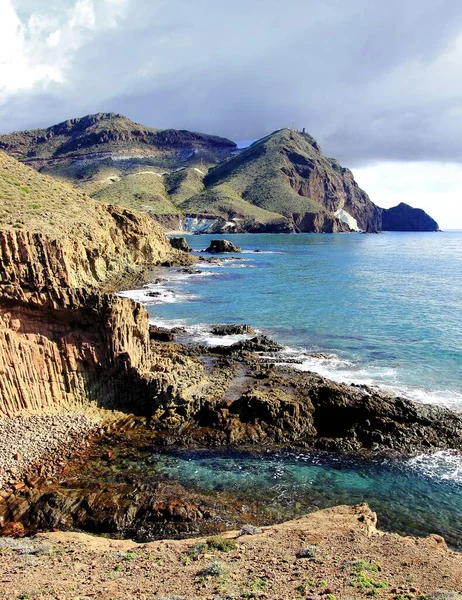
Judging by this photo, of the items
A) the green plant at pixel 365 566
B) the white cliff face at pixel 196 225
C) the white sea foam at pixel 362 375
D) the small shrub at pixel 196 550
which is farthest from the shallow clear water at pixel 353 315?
the white cliff face at pixel 196 225

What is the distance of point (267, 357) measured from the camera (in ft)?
98.5

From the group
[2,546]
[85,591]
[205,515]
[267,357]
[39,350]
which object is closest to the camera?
[85,591]

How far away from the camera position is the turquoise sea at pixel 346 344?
16047mm

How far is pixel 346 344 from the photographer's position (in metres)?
34.1

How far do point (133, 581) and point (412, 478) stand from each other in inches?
449

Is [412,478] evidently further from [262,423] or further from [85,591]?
[85,591]

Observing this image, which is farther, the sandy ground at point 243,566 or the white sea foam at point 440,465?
the white sea foam at point 440,465

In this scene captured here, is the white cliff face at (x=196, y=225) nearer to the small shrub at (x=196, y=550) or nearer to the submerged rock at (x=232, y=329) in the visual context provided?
the submerged rock at (x=232, y=329)

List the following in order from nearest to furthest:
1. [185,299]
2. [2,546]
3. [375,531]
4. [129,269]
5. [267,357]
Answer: [2,546] → [375,531] → [267,357] → [185,299] → [129,269]

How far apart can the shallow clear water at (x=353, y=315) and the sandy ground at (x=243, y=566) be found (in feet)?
44.7

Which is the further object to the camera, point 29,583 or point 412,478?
point 412,478

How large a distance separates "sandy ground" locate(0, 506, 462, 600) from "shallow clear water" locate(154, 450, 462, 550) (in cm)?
205

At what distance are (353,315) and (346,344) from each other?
10.6m

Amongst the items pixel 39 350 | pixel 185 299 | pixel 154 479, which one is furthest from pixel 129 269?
pixel 154 479
